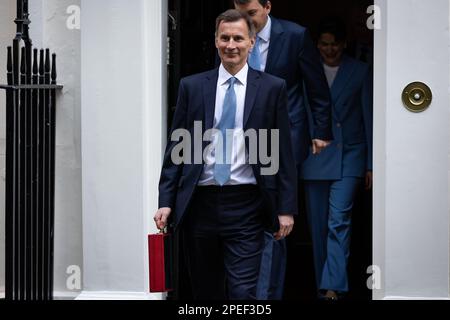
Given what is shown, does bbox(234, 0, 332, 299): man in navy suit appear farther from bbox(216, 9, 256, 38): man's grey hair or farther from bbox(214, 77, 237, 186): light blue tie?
bbox(214, 77, 237, 186): light blue tie

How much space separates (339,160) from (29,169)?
7.42 ft

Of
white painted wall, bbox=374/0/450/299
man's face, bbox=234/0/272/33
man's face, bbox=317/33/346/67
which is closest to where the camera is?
white painted wall, bbox=374/0/450/299

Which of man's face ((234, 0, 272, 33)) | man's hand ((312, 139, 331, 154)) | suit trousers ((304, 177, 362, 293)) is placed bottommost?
suit trousers ((304, 177, 362, 293))

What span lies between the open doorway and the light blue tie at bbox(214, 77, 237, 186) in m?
1.51

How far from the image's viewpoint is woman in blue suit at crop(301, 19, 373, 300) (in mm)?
7906

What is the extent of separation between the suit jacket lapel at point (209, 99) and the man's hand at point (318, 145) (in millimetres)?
1395

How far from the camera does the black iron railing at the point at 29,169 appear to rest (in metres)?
7.07

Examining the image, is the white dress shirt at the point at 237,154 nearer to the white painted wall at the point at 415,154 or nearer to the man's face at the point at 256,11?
the man's face at the point at 256,11

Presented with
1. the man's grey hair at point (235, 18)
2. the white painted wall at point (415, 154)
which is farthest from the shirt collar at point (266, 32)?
the man's grey hair at point (235, 18)

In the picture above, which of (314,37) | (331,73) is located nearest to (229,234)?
(331,73)

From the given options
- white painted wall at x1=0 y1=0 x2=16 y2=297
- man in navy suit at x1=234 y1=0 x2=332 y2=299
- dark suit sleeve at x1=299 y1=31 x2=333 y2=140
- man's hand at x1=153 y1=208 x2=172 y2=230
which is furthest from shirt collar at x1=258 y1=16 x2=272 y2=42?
white painted wall at x1=0 y1=0 x2=16 y2=297

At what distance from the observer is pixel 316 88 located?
7414mm

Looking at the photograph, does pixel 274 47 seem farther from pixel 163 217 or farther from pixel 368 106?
pixel 163 217
